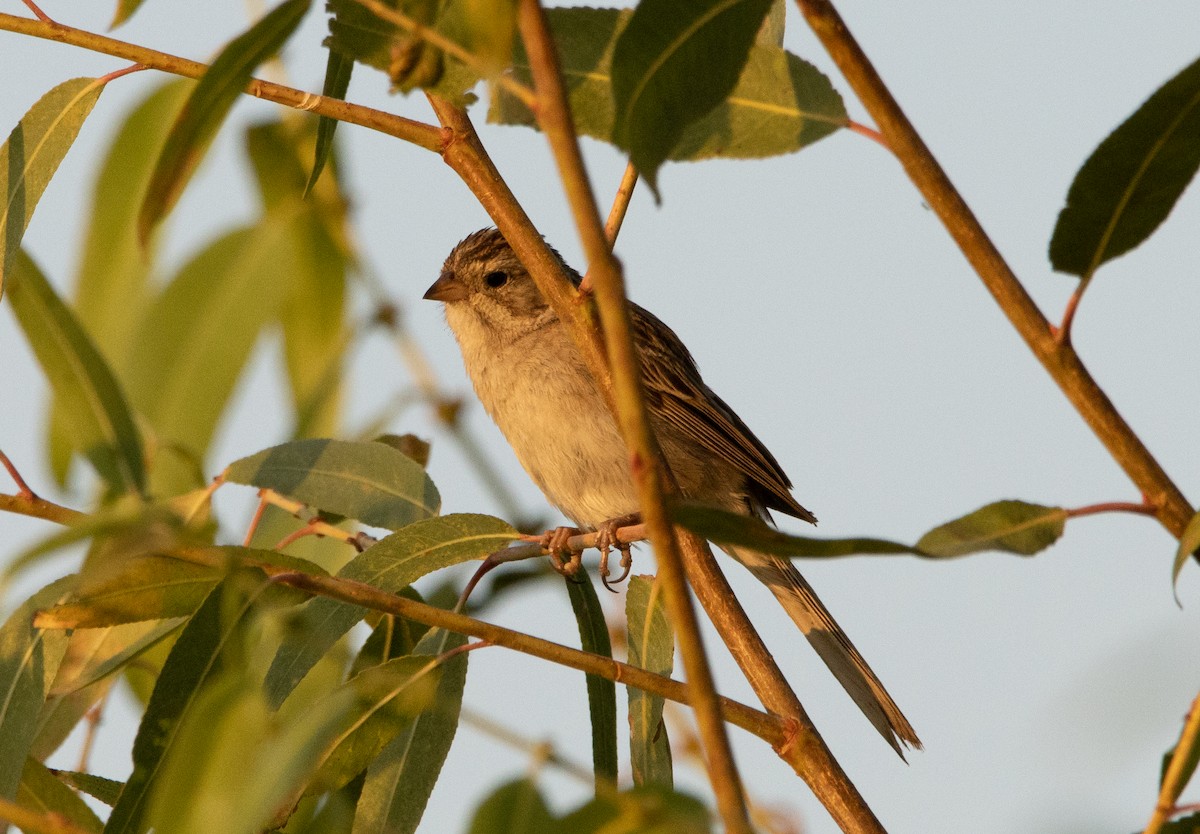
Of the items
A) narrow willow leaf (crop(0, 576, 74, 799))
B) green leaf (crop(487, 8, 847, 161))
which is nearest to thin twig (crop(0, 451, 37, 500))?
narrow willow leaf (crop(0, 576, 74, 799))

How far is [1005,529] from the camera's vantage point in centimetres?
183

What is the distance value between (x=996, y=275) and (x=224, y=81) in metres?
0.94

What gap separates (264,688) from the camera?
2461 millimetres

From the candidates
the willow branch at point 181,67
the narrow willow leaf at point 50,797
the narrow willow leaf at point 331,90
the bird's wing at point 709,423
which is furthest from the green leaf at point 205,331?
the bird's wing at point 709,423

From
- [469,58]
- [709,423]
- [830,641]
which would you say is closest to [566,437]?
[709,423]

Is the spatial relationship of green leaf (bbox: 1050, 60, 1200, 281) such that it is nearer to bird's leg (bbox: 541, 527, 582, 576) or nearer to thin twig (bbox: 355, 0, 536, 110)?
thin twig (bbox: 355, 0, 536, 110)

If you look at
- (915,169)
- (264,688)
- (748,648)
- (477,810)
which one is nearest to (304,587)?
(264,688)

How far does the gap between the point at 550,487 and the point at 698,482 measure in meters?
0.55

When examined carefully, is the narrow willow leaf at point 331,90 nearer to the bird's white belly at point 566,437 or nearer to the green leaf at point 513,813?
the green leaf at point 513,813

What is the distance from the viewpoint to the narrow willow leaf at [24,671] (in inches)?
94.7

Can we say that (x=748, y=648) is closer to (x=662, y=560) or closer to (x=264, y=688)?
(x=264, y=688)

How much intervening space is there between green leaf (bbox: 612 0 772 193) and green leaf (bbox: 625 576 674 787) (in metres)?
1.11

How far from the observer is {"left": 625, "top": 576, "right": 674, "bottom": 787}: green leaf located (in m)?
2.61

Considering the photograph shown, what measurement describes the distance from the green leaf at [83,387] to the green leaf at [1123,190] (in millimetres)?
1180
